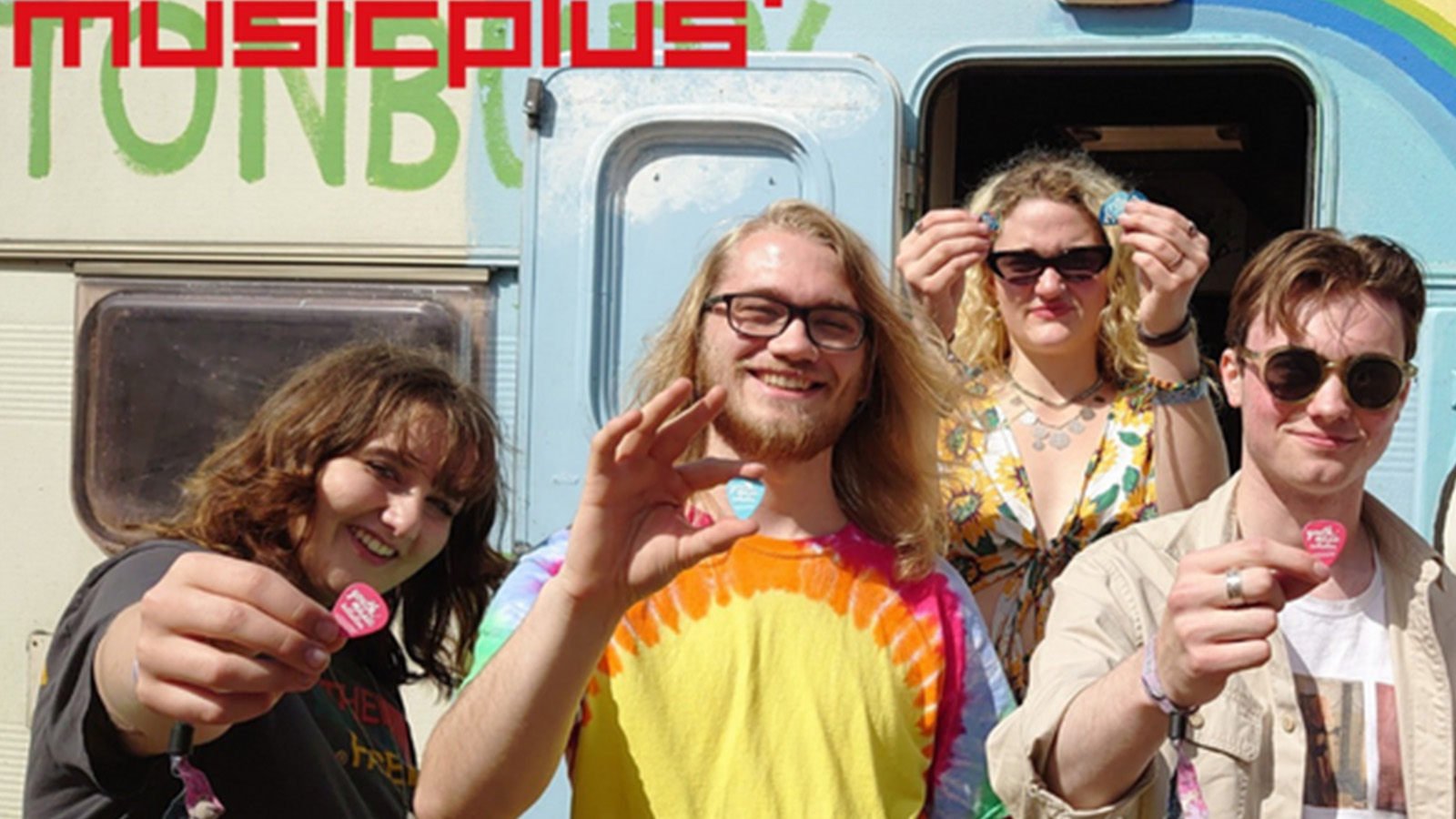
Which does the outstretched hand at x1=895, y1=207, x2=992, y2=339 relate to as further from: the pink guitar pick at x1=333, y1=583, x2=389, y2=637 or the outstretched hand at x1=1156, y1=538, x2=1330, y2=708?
the pink guitar pick at x1=333, y1=583, x2=389, y2=637

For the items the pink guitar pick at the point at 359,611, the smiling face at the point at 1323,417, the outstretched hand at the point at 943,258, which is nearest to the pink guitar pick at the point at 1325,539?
the smiling face at the point at 1323,417

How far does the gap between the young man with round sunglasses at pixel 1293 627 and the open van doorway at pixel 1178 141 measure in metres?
1.62

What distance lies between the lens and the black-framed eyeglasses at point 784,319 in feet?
7.73

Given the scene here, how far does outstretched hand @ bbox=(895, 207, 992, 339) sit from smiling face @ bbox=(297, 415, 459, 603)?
1.00 m

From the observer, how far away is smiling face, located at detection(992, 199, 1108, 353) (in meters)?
3.01

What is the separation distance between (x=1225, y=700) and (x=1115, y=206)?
45.2 inches

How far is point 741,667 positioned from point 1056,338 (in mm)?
1128

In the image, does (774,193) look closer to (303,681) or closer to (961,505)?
(961,505)

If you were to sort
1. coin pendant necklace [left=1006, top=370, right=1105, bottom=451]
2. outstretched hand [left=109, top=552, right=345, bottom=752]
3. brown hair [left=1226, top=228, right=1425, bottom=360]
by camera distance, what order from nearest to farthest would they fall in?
outstretched hand [left=109, top=552, right=345, bottom=752] → brown hair [left=1226, top=228, right=1425, bottom=360] → coin pendant necklace [left=1006, top=370, right=1105, bottom=451]

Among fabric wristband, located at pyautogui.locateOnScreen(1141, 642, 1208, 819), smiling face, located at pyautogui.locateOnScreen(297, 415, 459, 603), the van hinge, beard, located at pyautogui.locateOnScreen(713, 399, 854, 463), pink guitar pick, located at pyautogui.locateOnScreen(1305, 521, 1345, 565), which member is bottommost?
fabric wristband, located at pyautogui.locateOnScreen(1141, 642, 1208, 819)

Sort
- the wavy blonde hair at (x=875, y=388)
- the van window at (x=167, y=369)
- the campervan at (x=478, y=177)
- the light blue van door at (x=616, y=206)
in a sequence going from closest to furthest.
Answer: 1. the wavy blonde hair at (x=875, y=388)
2. the campervan at (x=478, y=177)
3. the light blue van door at (x=616, y=206)
4. the van window at (x=167, y=369)

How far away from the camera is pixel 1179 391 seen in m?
2.83

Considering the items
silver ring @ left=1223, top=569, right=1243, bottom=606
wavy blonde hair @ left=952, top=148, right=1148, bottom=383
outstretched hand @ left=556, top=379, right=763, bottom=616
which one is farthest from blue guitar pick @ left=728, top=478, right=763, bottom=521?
wavy blonde hair @ left=952, top=148, right=1148, bottom=383

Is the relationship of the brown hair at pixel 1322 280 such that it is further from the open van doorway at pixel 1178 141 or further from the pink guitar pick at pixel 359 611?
the open van doorway at pixel 1178 141
